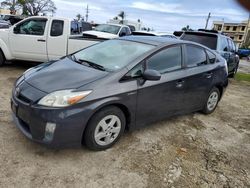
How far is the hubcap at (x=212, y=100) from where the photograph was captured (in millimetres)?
5105

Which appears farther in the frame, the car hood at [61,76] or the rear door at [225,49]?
the rear door at [225,49]

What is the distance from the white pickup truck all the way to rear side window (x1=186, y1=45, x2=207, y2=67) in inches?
132

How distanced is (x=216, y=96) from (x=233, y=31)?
7396 cm

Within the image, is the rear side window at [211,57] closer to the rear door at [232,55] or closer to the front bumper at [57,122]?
the front bumper at [57,122]

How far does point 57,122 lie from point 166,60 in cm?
200

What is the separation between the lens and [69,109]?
2873mm

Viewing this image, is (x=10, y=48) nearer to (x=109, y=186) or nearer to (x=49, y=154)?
(x=49, y=154)

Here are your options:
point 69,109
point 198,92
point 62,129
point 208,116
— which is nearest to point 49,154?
point 62,129

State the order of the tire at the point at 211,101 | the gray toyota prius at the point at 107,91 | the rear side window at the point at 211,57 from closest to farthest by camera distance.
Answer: the gray toyota prius at the point at 107,91
the rear side window at the point at 211,57
the tire at the point at 211,101

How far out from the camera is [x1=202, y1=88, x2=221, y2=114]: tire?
505cm

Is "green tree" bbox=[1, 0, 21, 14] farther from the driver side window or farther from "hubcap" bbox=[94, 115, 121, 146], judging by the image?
"hubcap" bbox=[94, 115, 121, 146]

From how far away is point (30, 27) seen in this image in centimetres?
717

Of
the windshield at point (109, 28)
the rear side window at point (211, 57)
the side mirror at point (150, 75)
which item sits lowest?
the windshield at point (109, 28)

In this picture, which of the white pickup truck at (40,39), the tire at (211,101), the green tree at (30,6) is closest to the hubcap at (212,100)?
the tire at (211,101)
